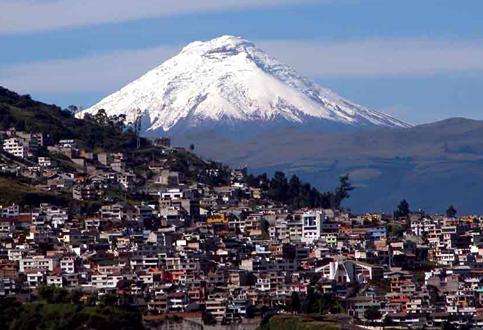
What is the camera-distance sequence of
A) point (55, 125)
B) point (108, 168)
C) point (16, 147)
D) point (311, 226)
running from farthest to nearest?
point (55, 125) < point (16, 147) < point (108, 168) < point (311, 226)

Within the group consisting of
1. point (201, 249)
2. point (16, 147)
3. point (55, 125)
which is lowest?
point (201, 249)

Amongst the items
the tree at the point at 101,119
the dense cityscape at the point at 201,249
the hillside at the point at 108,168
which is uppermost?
the tree at the point at 101,119

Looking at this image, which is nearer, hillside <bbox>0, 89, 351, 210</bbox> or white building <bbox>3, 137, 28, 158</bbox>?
hillside <bbox>0, 89, 351, 210</bbox>

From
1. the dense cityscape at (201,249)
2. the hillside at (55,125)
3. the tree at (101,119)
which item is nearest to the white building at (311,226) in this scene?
the dense cityscape at (201,249)

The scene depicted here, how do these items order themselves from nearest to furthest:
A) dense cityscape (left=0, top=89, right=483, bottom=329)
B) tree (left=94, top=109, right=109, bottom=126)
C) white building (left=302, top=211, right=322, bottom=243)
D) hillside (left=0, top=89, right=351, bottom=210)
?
1. dense cityscape (left=0, top=89, right=483, bottom=329)
2. white building (left=302, top=211, right=322, bottom=243)
3. hillside (left=0, top=89, right=351, bottom=210)
4. tree (left=94, top=109, right=109, bottom=126)

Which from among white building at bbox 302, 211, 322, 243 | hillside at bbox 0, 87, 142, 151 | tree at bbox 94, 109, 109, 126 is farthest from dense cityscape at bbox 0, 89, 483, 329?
tree at bbox 94, 109, 109, 126

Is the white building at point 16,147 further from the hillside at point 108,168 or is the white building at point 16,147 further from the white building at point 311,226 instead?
the white building at point 311,226

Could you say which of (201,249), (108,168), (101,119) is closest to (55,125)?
(101,119)

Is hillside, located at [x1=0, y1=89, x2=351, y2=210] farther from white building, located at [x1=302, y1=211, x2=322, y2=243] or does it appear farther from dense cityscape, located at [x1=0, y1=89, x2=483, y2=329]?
white building, located at [x1=302, y1=211, x2=322, y2=243]

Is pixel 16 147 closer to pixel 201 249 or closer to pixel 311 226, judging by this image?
pixel 311 226
